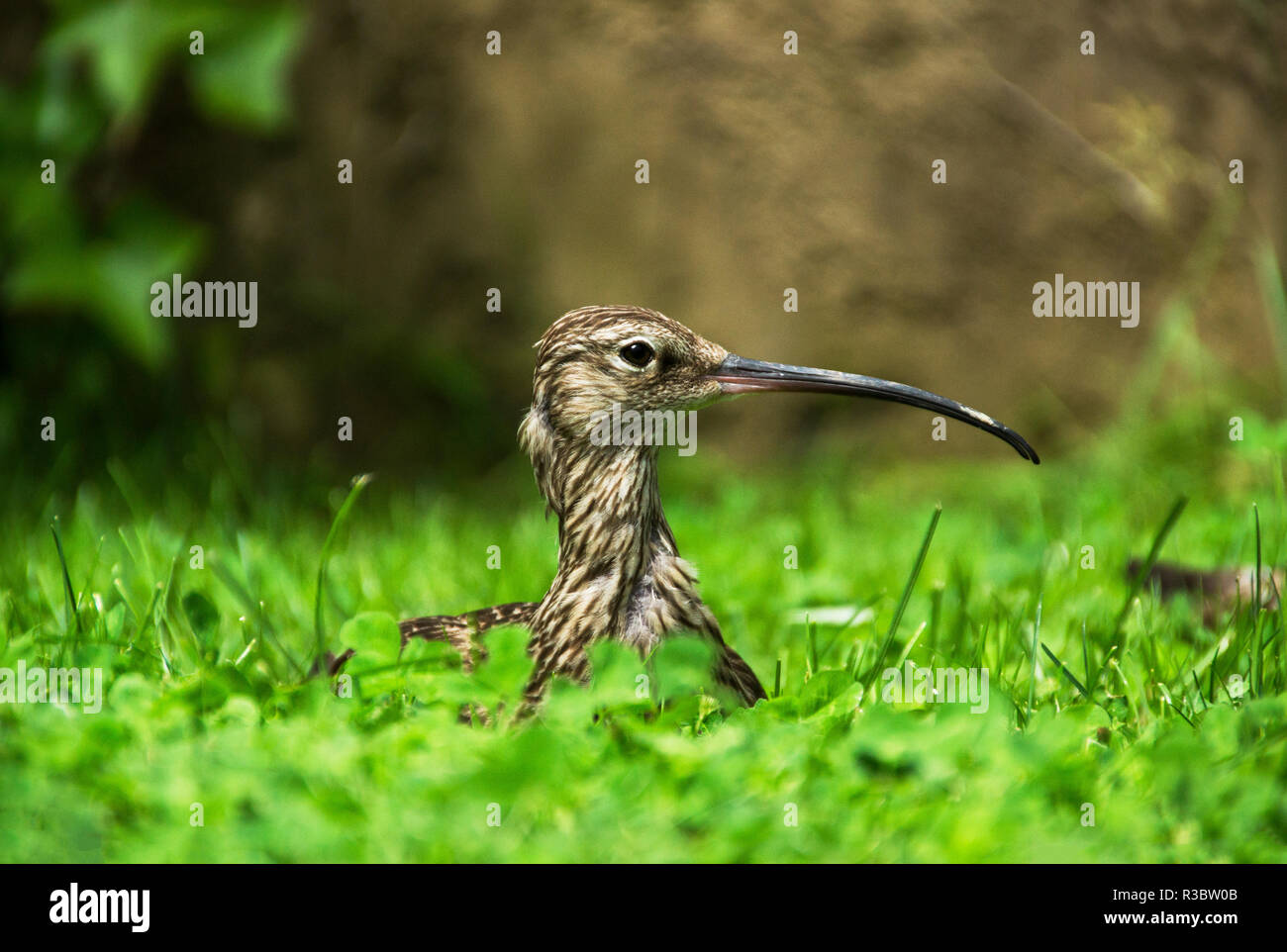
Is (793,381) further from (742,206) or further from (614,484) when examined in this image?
(742,206)

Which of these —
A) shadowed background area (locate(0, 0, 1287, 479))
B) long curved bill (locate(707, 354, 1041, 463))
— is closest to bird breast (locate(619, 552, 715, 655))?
long curved bill (locate(707, 354, 1041, 463))

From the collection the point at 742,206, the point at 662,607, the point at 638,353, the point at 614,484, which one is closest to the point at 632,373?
the point at 638,353

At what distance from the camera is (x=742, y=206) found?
22.4 ft

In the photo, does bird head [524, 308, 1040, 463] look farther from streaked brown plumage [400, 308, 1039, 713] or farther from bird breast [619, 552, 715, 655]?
bird breast [619, 552, 715, 655]

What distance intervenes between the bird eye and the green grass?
77 centimetres

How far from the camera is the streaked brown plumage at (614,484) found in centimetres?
329

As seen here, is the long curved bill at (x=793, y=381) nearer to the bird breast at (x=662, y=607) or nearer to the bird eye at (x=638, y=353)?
the bird eye at (x=638, y=353)

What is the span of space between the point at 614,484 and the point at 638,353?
0.34 m

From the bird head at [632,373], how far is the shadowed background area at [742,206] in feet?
10.8

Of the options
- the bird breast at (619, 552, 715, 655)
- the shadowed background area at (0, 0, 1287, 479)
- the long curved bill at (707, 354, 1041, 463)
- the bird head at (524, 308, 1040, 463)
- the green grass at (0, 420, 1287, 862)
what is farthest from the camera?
the shadowed background area at (0, 0, 1287, 479)

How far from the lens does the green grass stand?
2.40 meters
